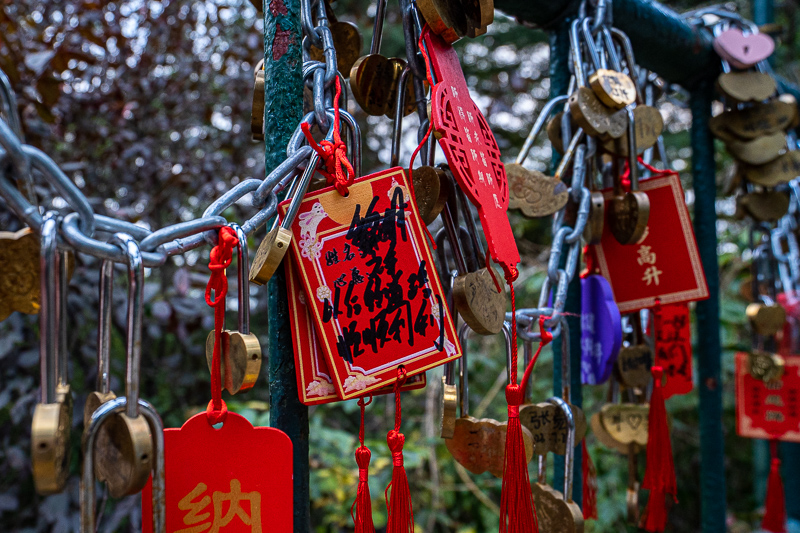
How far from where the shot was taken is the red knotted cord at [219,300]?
1.10ft

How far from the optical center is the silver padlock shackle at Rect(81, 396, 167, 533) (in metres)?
0.27

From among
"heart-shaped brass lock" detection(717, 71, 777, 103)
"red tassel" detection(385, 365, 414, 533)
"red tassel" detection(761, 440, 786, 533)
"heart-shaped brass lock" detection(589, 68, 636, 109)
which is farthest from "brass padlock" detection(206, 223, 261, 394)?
"red tassel" detection(761, 440, 786, 533)

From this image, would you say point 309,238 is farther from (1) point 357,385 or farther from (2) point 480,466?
(2) point 480,466

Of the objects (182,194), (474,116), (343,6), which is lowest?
(474,116)

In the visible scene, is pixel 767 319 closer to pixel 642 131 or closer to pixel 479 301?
pixel 642 131

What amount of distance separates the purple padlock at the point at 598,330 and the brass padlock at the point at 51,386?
1.67 ft

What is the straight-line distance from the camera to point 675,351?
80 centimetres

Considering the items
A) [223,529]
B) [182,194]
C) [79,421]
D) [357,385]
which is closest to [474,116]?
[357,385]

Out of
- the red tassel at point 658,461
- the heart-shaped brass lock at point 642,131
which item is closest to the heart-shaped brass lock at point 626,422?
the red tassel at point 658,461

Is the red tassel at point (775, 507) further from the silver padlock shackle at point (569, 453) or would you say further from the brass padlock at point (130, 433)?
the brass padlock at point (130, 433)

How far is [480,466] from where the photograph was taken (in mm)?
483

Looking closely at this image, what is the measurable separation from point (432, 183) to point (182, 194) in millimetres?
1400

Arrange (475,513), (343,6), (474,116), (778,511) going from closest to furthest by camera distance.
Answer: (474,116), (778,511), (475,513), (343,6)

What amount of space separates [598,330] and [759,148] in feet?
2.28
